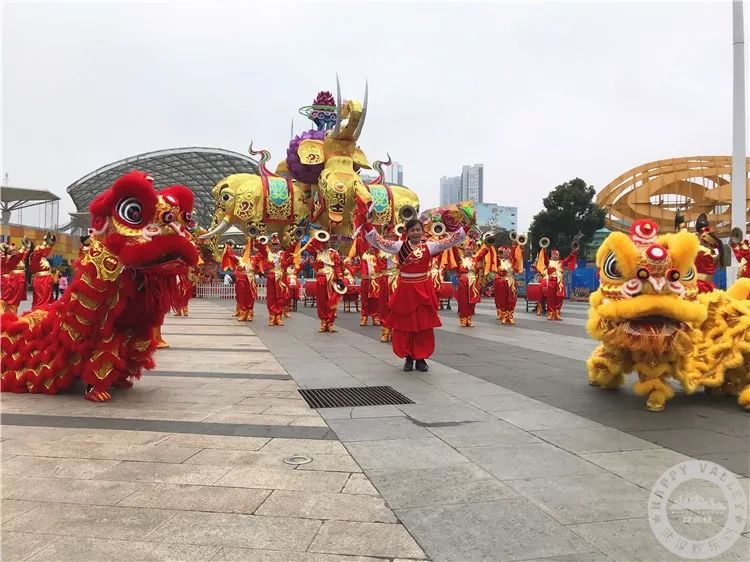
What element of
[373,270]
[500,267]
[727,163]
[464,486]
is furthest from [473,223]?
[727,163]

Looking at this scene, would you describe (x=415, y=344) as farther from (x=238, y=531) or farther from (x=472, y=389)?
(x=238, y=531)

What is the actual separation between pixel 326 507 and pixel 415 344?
14.2 feet

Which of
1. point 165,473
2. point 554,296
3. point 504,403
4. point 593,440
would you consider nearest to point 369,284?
point 554,296

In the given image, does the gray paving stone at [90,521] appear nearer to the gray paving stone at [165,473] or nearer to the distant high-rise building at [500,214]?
the gray paving stone at [165,473]

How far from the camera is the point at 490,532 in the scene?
2.48 m

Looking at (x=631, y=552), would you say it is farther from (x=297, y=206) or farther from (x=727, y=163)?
(x=727, y=163)

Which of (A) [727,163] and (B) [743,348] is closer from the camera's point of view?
(B) [743,348]

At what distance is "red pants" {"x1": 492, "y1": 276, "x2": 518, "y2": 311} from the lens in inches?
550

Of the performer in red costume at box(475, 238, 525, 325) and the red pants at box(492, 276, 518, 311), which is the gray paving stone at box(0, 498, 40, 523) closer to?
the performer in red costume at box(475, 238, 525, 325)

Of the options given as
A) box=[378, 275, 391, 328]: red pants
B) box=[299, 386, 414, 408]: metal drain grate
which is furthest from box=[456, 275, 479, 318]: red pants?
box=[299, 386, 414, 408]: metal drain grate

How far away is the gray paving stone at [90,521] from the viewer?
8.11 feet

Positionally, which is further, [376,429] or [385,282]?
[385,282]

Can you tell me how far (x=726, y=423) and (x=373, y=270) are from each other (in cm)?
944

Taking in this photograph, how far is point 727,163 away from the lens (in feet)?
126
